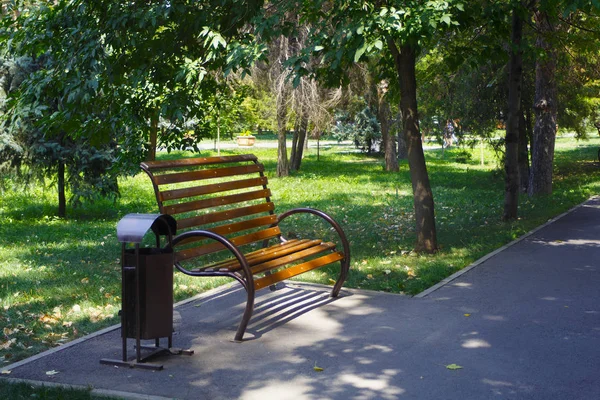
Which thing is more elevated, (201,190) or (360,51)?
(360,51)

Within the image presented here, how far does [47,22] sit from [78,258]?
3.01 meters

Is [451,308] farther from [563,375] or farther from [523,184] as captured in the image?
[523,184]

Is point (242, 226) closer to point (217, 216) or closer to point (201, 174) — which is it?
point (217, 216)

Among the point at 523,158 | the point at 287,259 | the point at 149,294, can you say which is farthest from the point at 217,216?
the point at 523,158

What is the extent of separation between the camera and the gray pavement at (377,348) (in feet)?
16.1

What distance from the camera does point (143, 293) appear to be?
534 centimetres

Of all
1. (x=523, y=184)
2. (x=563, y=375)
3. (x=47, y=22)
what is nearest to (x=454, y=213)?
(x=523, y=184)

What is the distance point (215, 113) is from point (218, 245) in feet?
19.9

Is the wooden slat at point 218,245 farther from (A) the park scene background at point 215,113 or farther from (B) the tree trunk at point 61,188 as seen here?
(B) the tree trunk at point 61,188

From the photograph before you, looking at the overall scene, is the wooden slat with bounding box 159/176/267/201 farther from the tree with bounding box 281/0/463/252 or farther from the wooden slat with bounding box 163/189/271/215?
the tree with bounding box 281/0/463/252

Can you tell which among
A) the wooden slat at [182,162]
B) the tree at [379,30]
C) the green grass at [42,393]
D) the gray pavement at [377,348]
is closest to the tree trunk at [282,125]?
the tree at [379,30]

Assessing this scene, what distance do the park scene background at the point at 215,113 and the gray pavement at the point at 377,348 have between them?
23.2 inches

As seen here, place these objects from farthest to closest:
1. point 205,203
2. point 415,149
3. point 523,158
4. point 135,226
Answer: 1. point 523,158
2. point 415,149
3. point 205,203
4. point 135,226

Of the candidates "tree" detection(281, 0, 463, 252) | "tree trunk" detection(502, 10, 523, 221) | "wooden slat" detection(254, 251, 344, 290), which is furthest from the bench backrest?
"tree trunk" detection(502, 10, 523, 221)
